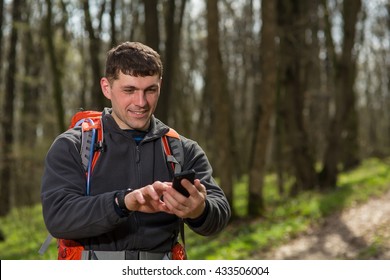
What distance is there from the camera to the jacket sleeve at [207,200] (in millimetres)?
2619

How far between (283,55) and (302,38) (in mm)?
1339

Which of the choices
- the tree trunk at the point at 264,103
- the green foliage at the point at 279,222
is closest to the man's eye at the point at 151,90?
the green foliage at the point at 279,222

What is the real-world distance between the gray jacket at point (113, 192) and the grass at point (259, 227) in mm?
7441

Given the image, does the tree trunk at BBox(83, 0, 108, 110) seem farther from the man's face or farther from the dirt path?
the man's face

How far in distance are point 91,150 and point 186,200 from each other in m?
0.56

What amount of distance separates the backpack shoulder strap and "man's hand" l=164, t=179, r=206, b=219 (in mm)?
337

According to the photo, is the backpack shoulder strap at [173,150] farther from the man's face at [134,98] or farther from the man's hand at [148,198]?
the man's hand at [148,198]

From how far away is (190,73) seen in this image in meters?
32.0

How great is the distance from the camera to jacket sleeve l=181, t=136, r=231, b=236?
262 centimetres

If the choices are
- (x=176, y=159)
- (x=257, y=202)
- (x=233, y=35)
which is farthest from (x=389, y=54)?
(x=176, y=159)

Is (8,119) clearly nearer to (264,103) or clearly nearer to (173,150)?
(264,103)

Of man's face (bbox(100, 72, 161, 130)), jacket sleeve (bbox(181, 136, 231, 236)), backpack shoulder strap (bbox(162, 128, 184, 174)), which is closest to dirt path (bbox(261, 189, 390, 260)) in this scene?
jacket sleeve (bbox(181, 136, 231, 236))

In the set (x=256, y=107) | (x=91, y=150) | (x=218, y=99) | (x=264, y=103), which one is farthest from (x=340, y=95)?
(x=91, y=150)
